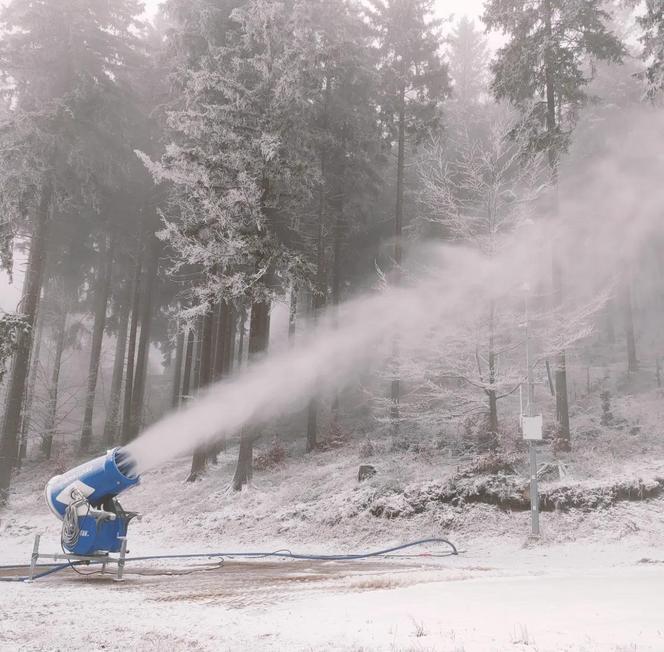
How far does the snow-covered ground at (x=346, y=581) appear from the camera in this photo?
511cm

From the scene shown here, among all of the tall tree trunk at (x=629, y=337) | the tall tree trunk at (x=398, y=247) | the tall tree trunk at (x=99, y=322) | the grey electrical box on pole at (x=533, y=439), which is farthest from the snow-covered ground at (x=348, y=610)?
the tall tree trunk at (x=99, y=322)

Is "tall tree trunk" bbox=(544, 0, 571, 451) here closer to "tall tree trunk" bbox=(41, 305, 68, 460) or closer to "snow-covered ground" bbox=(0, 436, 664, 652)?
"snow-covered ground" bbox=(0, 436, 664, 652)

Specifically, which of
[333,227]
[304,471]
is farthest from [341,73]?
[304,471]

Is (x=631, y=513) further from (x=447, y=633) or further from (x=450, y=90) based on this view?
(x=450, y=90)

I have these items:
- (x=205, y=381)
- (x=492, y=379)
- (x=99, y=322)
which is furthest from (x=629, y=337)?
(x=99, y=322)

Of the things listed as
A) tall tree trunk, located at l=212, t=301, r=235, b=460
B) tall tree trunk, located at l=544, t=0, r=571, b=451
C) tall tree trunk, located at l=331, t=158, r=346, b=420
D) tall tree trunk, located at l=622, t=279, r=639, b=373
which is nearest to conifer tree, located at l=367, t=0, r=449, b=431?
tall tree trunk, located at l=331, t=158, r=346, b=420

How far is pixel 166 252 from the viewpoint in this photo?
24922 mm

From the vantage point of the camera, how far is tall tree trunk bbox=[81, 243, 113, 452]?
992 inches

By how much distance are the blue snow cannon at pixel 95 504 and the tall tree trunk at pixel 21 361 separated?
9.45 metres

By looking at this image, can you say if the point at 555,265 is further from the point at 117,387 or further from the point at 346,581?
the point at 117,387

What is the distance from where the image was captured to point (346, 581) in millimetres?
8195

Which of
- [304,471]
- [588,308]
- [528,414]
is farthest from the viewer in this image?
[304,471]

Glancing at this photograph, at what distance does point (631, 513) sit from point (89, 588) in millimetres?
10781

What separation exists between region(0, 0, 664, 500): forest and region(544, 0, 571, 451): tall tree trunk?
3.0 inches
